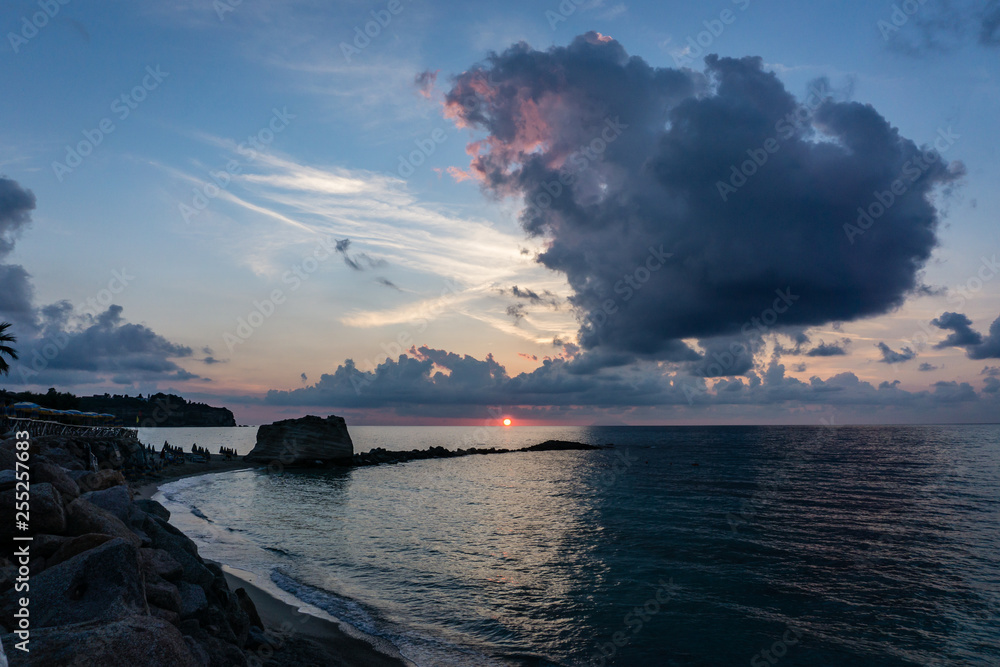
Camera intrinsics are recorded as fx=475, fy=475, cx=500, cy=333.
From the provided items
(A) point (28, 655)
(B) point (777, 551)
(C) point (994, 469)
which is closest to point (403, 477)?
(B) point (777, 551)

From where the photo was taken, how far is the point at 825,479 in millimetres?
57594

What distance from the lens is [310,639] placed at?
14375 millimetres

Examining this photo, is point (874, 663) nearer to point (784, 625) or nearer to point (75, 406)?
point (784, 625)

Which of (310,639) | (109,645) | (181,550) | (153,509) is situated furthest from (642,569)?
(109,645)

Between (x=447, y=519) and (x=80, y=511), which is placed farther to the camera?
(x=447, y=519)

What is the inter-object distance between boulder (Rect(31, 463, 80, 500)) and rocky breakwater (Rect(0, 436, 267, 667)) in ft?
0.08

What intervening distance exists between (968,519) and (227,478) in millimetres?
76500

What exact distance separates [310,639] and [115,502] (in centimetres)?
681

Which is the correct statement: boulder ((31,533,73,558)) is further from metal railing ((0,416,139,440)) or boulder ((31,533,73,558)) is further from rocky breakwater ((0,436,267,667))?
metal railing ((0,416,139,440))

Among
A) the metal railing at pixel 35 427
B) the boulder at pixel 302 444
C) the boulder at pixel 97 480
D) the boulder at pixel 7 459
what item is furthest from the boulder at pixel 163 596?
the boulder at pixel 302 444

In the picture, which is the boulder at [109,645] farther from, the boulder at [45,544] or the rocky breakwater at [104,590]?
the boulder at [45,544]

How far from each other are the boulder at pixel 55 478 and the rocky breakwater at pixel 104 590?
0.02m

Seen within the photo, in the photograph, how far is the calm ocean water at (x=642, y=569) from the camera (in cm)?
1521

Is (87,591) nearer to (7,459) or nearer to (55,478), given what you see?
(55,478)
